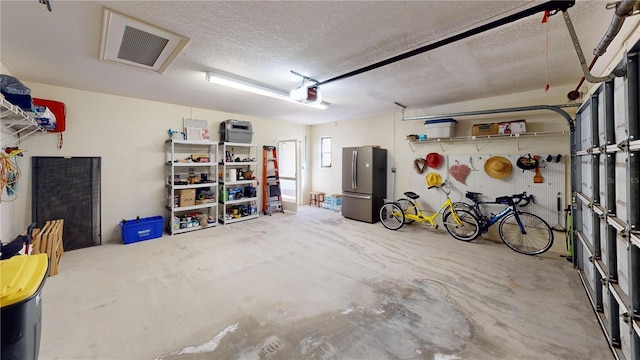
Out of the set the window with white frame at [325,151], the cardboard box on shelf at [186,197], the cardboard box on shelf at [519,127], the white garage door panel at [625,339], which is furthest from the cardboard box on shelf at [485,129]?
the cardboard box on shelf at [186,197]

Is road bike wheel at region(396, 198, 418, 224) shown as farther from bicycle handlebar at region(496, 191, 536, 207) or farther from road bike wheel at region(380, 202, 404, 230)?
bicycle handlebar at region(496, 191, 536, 207)

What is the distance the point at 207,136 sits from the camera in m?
5.28

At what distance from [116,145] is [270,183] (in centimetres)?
321

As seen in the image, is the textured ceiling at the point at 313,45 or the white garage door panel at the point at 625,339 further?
the textured ceiling at the point at 313,45

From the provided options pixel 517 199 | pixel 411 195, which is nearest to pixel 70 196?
pixel 411 195

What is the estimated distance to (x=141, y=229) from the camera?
417cm

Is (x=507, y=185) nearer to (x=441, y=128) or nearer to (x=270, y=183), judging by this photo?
(x=441, y=128)

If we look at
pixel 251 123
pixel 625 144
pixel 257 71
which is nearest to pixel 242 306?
pixel 257 71

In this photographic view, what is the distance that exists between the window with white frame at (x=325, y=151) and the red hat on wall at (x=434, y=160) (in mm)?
3009

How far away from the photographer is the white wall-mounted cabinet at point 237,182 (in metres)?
5.38

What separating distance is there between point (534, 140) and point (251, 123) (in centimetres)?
571

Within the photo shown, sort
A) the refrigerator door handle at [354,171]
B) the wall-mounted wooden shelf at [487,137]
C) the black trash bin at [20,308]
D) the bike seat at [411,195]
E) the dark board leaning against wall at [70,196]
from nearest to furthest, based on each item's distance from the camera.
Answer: the black trash bin at [20,308]
the dark board leaning against wall at [70,196]
the wall-mounted wooden shelf at [487,137]
the bike seat at [411,195]
the refrigerator door handle at [354,171]

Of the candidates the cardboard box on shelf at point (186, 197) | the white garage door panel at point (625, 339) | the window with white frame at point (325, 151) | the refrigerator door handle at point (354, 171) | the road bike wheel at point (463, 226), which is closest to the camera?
the white garage door panel at point (625, 339)

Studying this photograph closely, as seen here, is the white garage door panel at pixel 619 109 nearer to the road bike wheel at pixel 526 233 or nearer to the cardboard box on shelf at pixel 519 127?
the cardboard box on shelf at pixel 519 127
